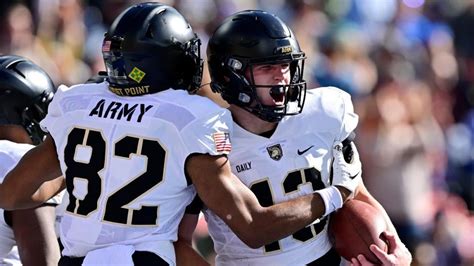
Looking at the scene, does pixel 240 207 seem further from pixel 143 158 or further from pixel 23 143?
pixel 23 143

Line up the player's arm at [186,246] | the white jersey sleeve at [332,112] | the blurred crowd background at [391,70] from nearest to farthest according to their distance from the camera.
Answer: the player's arm at [186,246] → the white jersey sleeve at [332,112] → the blurred crowd background at [391,70]

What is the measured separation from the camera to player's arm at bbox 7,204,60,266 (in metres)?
4.74

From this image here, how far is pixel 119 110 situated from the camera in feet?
14.7

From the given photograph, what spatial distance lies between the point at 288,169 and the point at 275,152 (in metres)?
0.09

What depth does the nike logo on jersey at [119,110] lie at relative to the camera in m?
4.43

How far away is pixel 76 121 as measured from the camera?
4.52 meters

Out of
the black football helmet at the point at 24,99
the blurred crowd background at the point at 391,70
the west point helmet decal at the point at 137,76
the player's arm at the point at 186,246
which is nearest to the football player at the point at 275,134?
the player's arm at the point at 186,246

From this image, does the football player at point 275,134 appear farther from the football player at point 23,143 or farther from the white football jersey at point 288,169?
the football player at point 23,143

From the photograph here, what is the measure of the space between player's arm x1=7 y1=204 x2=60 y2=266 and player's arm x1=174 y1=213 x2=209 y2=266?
1.95ft

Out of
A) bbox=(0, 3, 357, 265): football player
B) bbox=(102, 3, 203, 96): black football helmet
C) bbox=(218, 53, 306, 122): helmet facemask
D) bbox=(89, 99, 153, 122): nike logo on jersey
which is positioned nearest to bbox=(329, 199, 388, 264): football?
bbox=(0, 3, 357, 265): football player

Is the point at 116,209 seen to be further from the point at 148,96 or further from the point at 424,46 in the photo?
the point at 424,46

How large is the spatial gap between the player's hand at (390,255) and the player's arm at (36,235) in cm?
128

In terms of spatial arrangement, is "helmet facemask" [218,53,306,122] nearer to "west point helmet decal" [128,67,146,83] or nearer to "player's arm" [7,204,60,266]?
"west point helmet decal" [128,67,146,83]

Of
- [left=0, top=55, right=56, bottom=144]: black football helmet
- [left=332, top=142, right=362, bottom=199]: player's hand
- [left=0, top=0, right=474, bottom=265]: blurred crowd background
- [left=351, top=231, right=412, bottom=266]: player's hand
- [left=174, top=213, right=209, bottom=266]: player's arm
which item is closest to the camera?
[left=174, top=213, right=209, bottom=266]: player's arm
